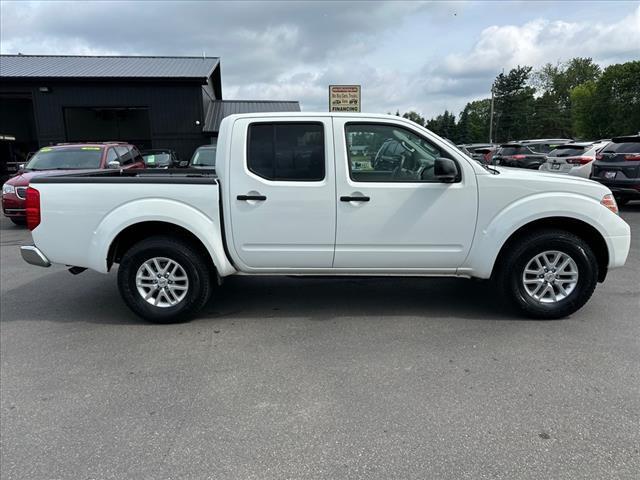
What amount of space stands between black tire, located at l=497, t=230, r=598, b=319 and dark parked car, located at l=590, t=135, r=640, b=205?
26.4 feet

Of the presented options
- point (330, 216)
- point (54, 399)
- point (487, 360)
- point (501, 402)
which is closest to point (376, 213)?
point (330, 216)

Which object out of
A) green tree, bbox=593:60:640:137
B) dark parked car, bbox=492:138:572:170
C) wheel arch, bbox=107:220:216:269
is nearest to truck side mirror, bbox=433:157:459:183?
wheel arch, bbox=107:220:216:269

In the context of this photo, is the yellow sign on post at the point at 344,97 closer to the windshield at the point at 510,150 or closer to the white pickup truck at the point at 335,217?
the white pickup truck at the point at 335,217

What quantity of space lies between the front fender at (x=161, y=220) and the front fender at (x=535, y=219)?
238 cm

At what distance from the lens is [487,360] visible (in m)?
A: 3.80

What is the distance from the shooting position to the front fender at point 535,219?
4.41 meters

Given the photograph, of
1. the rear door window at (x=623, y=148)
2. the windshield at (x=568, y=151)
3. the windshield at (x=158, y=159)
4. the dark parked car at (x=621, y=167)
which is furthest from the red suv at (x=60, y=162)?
the windshield at (x=568, y=151)

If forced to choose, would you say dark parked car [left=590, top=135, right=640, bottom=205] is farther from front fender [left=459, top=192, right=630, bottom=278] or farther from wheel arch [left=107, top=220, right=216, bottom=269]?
wheel arch [left=107, top=220, right=216, bottom=269]

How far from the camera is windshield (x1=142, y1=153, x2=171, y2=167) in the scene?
1563 cm

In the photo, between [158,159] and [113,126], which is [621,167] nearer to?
[158,159]

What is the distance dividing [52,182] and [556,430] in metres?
4.53

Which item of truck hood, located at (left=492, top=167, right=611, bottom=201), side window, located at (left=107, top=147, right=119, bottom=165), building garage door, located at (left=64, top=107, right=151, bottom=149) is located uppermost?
building garage door, located at (left=64, top=107, right=151, bottom=149)

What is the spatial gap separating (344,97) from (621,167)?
22.3 feet

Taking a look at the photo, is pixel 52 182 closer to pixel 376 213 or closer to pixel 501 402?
pixel 376 213
